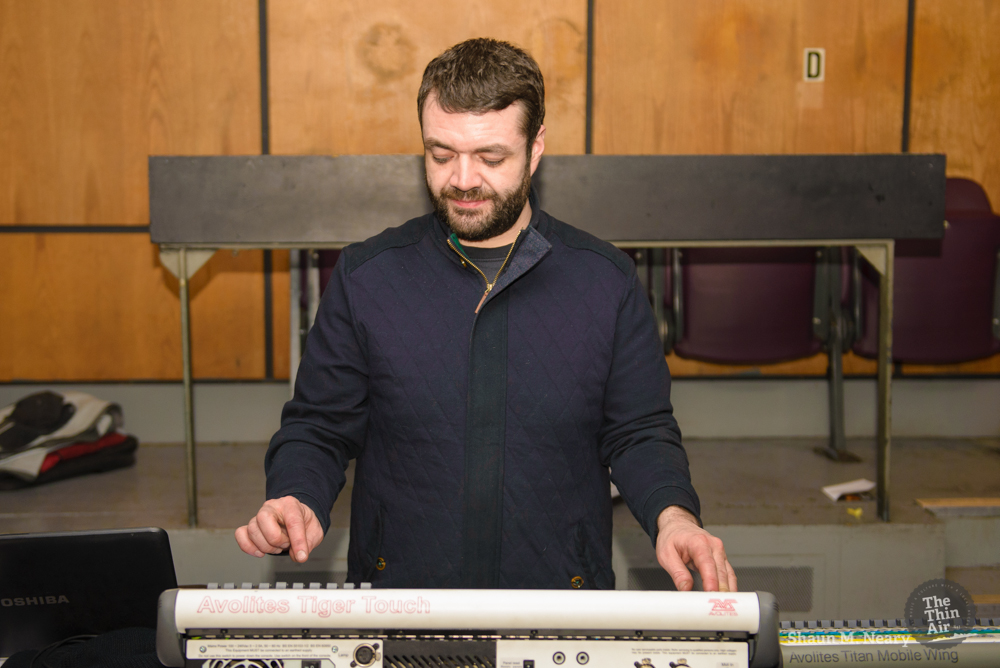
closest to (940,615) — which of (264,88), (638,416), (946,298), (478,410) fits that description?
(638,416)

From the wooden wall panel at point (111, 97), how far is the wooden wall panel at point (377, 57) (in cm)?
13

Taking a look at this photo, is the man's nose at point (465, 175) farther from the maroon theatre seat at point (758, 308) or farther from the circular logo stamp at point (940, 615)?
the maroon theatre seat at point (758, 308)

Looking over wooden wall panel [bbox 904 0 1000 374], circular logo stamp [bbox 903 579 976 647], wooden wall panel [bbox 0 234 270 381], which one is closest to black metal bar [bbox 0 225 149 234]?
wooden wall panel [bbox 0 234 270 381]

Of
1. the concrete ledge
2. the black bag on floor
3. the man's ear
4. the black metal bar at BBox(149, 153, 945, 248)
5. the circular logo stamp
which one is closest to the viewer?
the circular logo stamp

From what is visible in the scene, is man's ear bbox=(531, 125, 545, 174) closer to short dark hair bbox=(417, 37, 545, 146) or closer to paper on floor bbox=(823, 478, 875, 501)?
short dark hair bbox=(417, 37, 545, 146)

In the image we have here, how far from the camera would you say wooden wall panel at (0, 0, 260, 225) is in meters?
2.67

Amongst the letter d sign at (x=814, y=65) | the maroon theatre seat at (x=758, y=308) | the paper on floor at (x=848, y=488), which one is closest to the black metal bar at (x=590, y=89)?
the maroon theatre seat at (x=758, y=308)

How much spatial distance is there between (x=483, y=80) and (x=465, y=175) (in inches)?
4.8

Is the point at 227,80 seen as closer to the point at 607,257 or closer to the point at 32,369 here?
the point at 32,369

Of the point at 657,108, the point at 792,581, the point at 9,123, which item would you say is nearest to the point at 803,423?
the point at 792,581

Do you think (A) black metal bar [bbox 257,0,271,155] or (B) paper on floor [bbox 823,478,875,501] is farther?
(A) black metal bar [bbox 257,0,271,155]

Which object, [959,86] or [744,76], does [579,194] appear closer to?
[744,76]

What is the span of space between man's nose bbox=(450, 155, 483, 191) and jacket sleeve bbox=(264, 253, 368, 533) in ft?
0.73

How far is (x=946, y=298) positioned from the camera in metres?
2.61
